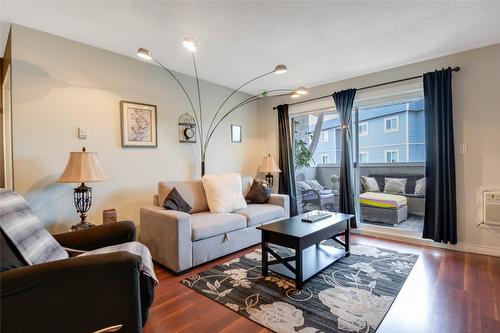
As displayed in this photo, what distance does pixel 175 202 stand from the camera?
288 cm

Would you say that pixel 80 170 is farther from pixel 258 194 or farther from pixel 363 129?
pixel 363 129

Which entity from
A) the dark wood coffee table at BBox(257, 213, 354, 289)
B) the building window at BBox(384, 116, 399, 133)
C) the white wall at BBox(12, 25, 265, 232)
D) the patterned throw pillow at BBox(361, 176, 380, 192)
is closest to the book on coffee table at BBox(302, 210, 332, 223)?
the dark wood coffee table at BBox(257, 213, 354, 289)

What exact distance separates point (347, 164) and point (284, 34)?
2172mm

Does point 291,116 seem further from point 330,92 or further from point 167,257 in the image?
point 167,257

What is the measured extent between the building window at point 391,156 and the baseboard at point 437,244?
3.54 feet

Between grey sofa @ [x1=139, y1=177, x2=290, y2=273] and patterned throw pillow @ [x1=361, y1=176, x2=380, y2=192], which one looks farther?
patterned throw pillow @ [x1=361, y1=176, x2=380, y2=192]

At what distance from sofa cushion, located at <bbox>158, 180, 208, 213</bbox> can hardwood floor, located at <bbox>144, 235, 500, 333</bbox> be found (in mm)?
831

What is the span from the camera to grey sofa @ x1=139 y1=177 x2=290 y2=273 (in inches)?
97.0

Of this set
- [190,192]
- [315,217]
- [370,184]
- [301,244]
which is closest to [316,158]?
[370,184]

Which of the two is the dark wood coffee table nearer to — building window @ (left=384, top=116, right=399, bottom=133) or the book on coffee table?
the book on coffee table

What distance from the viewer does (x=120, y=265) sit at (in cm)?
135

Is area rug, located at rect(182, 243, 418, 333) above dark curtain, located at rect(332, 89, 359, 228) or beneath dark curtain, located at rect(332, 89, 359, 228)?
beneath

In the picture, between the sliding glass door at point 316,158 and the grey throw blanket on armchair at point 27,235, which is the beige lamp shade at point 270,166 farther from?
the grey throw blanket on armchair at point 27,235

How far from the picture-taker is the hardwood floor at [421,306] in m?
1.69
